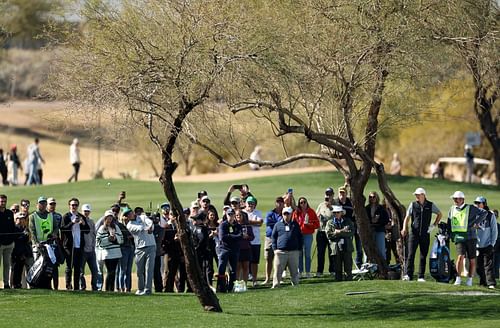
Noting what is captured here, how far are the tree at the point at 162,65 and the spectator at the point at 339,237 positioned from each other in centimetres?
548

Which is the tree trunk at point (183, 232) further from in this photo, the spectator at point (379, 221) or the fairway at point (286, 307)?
the spectator at point (379, 221)

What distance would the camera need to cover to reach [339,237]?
82.2ft

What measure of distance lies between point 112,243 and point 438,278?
7005 mm

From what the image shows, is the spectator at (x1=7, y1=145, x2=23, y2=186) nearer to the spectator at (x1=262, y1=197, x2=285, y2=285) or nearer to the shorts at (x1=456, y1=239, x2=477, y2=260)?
the spectator at (x1=262, y1=197, x2=285, y2=285)

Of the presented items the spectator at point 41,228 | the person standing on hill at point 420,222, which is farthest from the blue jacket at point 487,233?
the spectator at point 41,228

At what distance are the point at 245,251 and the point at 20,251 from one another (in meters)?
4.78

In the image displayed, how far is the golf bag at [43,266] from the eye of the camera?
2294 cm

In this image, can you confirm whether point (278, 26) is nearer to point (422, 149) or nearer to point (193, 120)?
point (193, 120)

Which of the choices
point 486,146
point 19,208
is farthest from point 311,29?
point 486,146

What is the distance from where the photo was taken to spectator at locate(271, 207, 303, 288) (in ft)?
79.4

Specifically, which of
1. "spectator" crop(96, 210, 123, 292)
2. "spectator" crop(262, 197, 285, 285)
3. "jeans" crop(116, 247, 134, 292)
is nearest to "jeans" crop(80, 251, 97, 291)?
"spectator" crop(96, 210, 123, 292)

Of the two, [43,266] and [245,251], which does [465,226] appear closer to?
[245,251]

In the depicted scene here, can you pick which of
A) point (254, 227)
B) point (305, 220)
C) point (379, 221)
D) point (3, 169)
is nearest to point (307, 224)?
point (305, 220)

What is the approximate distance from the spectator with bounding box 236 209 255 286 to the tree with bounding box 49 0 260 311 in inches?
179
